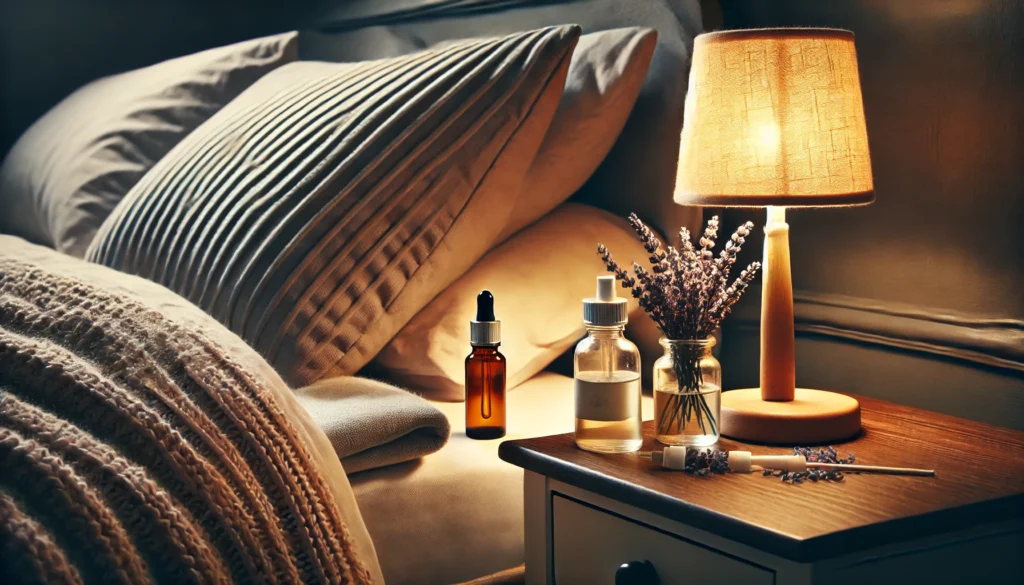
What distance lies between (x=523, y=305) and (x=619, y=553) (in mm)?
500

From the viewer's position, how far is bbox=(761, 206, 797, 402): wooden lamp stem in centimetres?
114

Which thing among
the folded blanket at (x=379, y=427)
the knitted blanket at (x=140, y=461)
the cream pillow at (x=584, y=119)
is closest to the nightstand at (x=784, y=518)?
the folded blanket at (x=379, y=427)

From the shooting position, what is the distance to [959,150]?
127 cm

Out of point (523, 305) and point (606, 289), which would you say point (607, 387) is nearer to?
point (606, 289)

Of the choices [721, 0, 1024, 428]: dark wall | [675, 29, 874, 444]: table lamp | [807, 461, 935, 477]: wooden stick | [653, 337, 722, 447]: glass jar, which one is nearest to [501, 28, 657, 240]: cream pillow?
[721, 0, 1024, 428]: dark wall

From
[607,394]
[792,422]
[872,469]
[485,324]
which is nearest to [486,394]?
[485,324]

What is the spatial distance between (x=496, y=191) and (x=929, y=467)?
0.64m

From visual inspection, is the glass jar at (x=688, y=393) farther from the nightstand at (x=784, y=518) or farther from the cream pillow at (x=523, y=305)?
the cream pillow at (x=523, y=305)

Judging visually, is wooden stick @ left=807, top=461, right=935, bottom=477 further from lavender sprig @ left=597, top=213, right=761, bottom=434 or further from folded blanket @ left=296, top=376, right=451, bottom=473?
folded blanket @ left=296, top=376, right=451, bottom=473

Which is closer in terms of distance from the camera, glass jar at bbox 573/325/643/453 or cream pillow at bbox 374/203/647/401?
glass jar at bbox 573/325/643/453

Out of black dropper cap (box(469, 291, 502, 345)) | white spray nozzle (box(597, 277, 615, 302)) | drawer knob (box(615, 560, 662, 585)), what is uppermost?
white spray nozzle (box(597, 277, 615, 302))

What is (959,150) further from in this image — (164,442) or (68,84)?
(68,84)

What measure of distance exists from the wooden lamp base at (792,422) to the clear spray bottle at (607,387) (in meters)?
0.11

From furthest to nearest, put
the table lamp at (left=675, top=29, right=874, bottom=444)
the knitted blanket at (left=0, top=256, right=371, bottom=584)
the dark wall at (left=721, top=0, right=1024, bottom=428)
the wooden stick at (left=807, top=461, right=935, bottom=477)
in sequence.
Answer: the dark wall at (left=721, top=0, right=1024, bottom=428) → the table lamp at (left=675, top=29, right=874, bottom=444) → the wooden stick at (left=807, top=461, right=935, bottom=477) → the knitted blanket at (left=0, top=256, right=371, bottom=584)
